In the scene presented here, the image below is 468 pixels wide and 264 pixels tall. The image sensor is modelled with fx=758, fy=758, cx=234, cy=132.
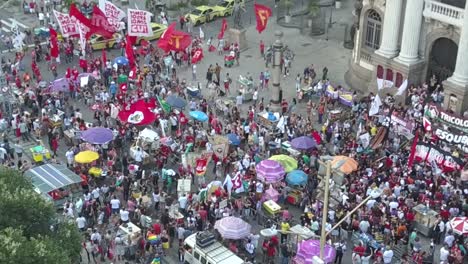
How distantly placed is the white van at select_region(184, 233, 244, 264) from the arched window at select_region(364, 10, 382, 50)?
23.7 m

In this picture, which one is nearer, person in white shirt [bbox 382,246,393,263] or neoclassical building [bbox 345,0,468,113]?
person in white shirt [bbox 382,246,393,263]

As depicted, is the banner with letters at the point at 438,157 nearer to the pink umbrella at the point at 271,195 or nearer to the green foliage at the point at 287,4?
the pink umbrella at the point at 271,195

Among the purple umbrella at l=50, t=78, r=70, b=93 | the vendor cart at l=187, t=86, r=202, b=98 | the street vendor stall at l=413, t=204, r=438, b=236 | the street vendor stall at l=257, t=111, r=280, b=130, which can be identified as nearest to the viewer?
the street vendor stall at l=413, t=204, r=438, b=236

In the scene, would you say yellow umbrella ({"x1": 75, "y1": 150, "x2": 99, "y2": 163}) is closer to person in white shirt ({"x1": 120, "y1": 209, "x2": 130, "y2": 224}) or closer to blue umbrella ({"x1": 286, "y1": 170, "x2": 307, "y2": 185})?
person in white shirt ({"x1": 120, "y1": 209, "x2": 130, "y2": 224})

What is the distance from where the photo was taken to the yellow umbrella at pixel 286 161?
38156 millimetres

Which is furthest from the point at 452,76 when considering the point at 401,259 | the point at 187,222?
the point at 187,222

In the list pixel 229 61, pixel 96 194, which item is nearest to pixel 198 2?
pixel 229 61

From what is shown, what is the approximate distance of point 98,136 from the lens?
40469mm

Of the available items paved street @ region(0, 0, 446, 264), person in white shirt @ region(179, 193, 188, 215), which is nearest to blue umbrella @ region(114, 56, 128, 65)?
paved street @ region(0, 0, 446, 264)

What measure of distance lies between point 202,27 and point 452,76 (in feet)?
81.6

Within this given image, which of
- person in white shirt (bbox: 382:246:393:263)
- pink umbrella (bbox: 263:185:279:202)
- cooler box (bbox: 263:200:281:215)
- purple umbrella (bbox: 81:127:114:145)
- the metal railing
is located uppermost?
the metal railing

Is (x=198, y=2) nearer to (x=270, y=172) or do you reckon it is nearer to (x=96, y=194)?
(x=270, y=172)

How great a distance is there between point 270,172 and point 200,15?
29.4 metres

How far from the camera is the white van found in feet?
103
